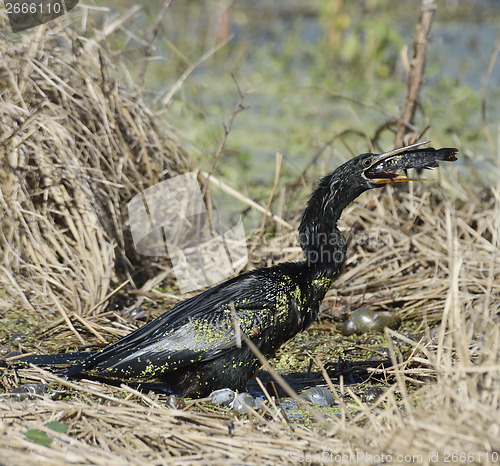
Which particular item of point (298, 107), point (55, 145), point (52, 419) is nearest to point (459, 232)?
point (55, 145)

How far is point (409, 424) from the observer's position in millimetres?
2445

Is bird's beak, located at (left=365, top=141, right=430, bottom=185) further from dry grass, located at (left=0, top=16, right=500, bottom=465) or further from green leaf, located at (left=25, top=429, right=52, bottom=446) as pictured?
green leaf, located at (left=25, top=429, right=52, bottom=446)

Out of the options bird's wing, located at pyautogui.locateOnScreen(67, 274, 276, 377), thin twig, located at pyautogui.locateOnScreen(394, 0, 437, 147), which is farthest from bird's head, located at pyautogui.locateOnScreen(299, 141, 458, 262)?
thin twig, located at pyautogui.locateOnScreen(394, 0, 437, 147)

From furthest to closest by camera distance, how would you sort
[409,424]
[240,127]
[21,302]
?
[240,127] < [21,302] < [409,424]

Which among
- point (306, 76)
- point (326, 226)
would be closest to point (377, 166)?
point (326, 226)

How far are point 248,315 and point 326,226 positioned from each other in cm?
61

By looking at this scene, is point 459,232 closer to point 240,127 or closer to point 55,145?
point 55,145

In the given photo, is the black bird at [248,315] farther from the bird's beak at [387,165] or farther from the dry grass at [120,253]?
the dry grass at [120,253]

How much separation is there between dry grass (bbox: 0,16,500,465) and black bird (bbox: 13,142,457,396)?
153 mm

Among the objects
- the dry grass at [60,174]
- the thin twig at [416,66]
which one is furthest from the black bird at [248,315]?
the thin twig at [416,66]

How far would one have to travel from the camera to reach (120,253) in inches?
189

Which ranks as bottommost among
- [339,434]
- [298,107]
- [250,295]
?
[339,434]

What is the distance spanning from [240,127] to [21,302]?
4.48 meters

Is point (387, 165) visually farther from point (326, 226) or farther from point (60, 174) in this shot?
point (60, 174)
